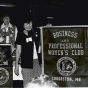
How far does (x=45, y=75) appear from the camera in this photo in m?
6.28

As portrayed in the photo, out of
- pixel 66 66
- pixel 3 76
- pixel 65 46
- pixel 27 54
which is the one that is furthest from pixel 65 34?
pixel 3 76

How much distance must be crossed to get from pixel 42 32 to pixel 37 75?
1.26 metres

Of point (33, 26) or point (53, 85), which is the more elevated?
point (33, 26)

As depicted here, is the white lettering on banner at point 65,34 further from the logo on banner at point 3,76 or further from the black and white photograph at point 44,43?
the logo on banner at point 3,76

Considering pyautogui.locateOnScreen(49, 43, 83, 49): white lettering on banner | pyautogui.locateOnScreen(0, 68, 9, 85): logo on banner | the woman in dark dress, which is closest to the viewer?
pyautogui.locateOnScreen(49, 43, 83, 49): white lettering on banner

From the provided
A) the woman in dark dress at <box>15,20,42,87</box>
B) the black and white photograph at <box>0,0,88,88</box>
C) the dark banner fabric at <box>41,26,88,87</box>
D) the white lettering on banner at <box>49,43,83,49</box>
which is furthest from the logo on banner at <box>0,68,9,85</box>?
the white lettering on banner at <box>49,43,83,49</box>

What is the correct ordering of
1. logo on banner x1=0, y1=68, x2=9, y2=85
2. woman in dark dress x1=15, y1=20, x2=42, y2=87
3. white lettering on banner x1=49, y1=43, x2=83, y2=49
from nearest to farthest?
white lettering on banner x1=49, y1=43, x2=83, y2=49 < woman in dark dress x1=15, y1=20, x2=42, y2=87 < logo on banner x1=0, y1=68, x2=9, y2=85

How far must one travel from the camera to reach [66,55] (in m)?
6.22

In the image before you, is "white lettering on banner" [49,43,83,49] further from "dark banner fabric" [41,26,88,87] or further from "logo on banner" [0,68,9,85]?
"logo on banner" [0,68,9,85]

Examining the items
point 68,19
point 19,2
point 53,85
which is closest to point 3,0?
point 19,2

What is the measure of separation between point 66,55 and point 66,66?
33cm

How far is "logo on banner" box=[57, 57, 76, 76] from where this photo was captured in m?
6.24

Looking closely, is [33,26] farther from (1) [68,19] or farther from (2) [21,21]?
(1) [68,19]

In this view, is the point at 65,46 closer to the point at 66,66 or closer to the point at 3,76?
the point at 66,66
